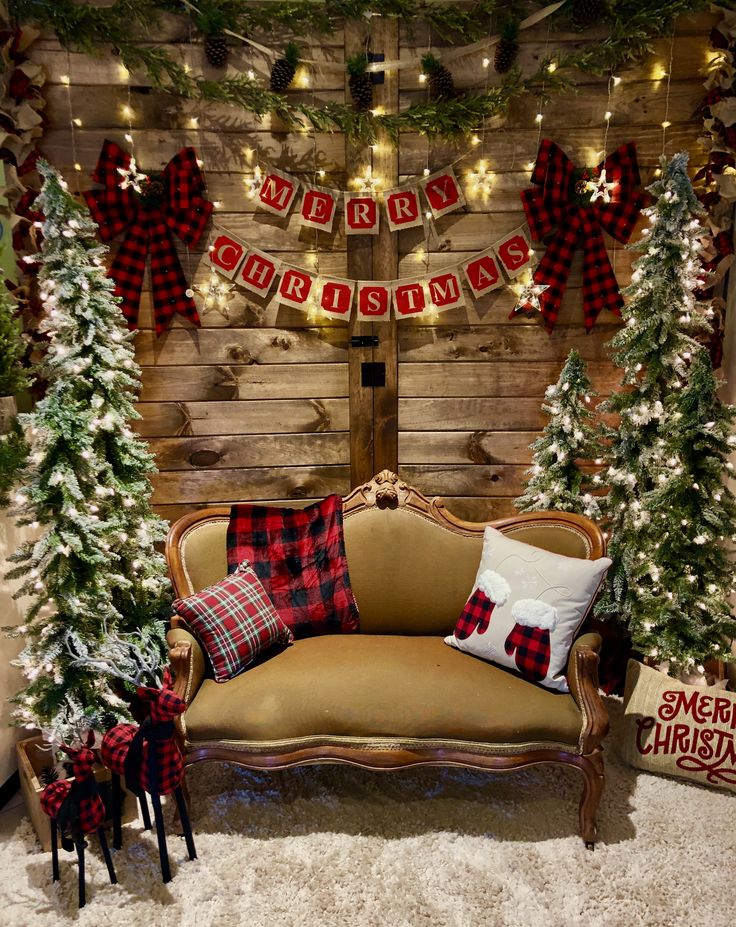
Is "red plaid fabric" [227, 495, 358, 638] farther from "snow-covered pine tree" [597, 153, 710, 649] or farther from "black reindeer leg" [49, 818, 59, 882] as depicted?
"snow-covered pine tree" [597, 153, 710, 649]

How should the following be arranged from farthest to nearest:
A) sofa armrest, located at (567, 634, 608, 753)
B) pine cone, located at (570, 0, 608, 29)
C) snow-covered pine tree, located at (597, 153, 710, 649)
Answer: pine cone, located at (570, 0, 608, 29) → snow-covered pine tree, located at (597, 153, 710, 649) → sofa armrest, located at (567, 634, 608, 753)

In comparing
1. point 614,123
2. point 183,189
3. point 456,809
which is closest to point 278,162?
Result: point 183,189

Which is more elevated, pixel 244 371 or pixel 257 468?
pixel 244 371

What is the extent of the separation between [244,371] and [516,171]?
165 cm

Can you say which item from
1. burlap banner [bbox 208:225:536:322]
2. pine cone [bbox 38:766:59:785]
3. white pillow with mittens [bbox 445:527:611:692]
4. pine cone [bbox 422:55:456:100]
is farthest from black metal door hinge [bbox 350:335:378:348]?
pine cone [bbox 38:766:59:785]

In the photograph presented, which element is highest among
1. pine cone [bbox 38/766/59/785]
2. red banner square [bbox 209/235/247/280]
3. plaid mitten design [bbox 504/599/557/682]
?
red banner square [bbox 209/235/247/280]

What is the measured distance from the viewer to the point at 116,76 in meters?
2.86

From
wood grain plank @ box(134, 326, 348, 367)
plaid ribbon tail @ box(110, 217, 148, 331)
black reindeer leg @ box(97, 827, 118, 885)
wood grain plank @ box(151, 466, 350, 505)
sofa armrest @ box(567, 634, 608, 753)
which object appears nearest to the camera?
black reindeer leg @ box(97, 827, 118, 885)

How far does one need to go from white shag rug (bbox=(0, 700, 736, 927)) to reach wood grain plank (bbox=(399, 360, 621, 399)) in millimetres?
1743

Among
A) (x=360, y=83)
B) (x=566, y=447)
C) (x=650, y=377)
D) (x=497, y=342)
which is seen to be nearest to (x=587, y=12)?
(x=360, y=83)

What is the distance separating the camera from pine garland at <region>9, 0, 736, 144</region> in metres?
2.70

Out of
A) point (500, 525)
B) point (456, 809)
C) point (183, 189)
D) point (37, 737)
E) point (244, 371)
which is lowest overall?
point (456, 809)

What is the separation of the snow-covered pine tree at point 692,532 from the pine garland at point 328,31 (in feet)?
4.81

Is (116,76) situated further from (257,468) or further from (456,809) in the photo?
(456,809)
